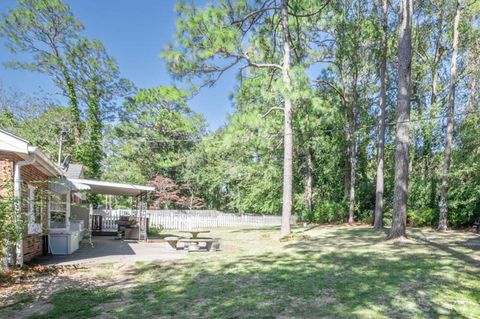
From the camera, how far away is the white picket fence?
18694 mm

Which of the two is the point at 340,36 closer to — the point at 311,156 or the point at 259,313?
the point at 311,156

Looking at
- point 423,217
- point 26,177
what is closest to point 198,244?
point 26,177

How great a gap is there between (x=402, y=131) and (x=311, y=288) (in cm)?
655

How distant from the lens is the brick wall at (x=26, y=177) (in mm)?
6590

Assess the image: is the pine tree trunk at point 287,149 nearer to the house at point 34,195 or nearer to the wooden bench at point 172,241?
the wooden bench at point 172,241

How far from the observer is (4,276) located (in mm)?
5812

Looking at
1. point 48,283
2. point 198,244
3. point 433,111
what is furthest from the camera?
point 433,111

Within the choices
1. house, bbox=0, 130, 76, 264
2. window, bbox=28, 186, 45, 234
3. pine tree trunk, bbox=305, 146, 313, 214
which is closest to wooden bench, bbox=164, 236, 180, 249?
house, bbox=0, 130, 76, 264

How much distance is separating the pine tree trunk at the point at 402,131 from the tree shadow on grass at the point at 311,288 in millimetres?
2017

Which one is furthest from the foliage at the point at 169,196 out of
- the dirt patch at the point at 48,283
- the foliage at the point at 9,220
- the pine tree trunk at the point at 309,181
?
the foliage at the point at 9,220

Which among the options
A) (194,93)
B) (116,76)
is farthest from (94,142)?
(194,93)

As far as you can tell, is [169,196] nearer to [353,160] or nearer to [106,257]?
[353,160]

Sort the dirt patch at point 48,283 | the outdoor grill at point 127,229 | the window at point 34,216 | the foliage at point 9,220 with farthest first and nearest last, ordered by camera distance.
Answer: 1. the outdoor grill at point 127,229
2. the window at point 34,216
3. the foliage at point 9,220
4. the dirt patch at point 48,283

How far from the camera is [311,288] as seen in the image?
5051mm
